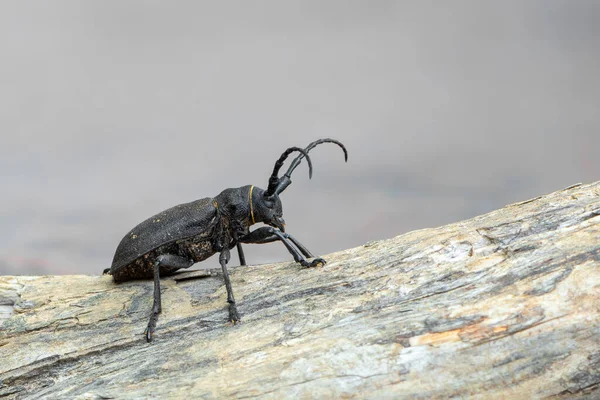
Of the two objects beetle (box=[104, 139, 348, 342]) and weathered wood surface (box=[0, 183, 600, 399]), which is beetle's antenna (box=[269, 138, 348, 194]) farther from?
weathered wood surface (box=[0, 183, 600, 399])

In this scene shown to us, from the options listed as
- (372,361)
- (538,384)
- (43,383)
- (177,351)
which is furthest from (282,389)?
(43,383)

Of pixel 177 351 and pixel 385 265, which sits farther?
pixel 385 265

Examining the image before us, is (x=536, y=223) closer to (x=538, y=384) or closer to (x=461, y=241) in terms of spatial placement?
(x=461, y=241)

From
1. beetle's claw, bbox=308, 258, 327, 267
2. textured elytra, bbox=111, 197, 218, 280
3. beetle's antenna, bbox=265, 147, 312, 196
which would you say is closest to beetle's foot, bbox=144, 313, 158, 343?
textured elytra, bbox=111, 197, 218, 280

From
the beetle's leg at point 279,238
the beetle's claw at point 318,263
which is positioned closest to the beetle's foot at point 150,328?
the beetle's leg at point 279,238

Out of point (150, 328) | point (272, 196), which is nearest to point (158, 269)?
point (150, 328)

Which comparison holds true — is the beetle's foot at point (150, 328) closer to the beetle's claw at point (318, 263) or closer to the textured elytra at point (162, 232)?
the textured elytra at point (162, 232)

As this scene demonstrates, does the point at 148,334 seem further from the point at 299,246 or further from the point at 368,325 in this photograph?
the point at 368,325
